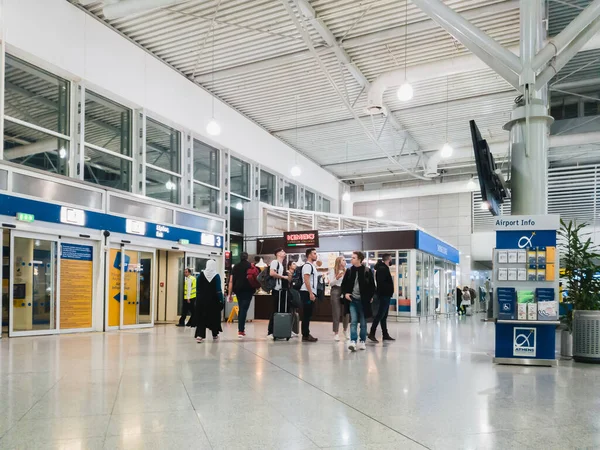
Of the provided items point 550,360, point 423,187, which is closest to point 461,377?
point 550,360

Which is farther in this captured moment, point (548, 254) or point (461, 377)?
point (548, 254)

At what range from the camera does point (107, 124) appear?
12.4 meters

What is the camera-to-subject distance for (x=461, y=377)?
5.58m

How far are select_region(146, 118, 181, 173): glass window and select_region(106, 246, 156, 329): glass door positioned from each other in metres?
2.39

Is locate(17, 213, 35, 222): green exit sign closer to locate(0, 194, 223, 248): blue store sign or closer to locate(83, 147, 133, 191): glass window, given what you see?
locate(0, 194, 223, 248): blue store sign

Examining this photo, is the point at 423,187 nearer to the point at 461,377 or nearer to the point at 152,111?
the point at 152,111

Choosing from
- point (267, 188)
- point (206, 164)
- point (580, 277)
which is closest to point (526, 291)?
point (580, 277)

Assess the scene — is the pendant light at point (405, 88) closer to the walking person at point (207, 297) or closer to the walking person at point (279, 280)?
the walking person at point (279, 280)

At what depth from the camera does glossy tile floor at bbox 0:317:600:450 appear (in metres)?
3.24

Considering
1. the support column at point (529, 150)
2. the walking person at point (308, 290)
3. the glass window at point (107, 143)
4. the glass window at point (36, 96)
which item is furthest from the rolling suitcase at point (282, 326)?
the glass window at point (36, 96)

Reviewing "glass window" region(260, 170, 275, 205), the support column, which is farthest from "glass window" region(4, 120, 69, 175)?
"glass window" region(260, 170, 275, 205)

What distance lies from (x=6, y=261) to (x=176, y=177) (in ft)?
18.8

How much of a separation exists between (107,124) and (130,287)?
379 cm

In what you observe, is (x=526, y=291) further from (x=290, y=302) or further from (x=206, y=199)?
(x=206, y=199)
